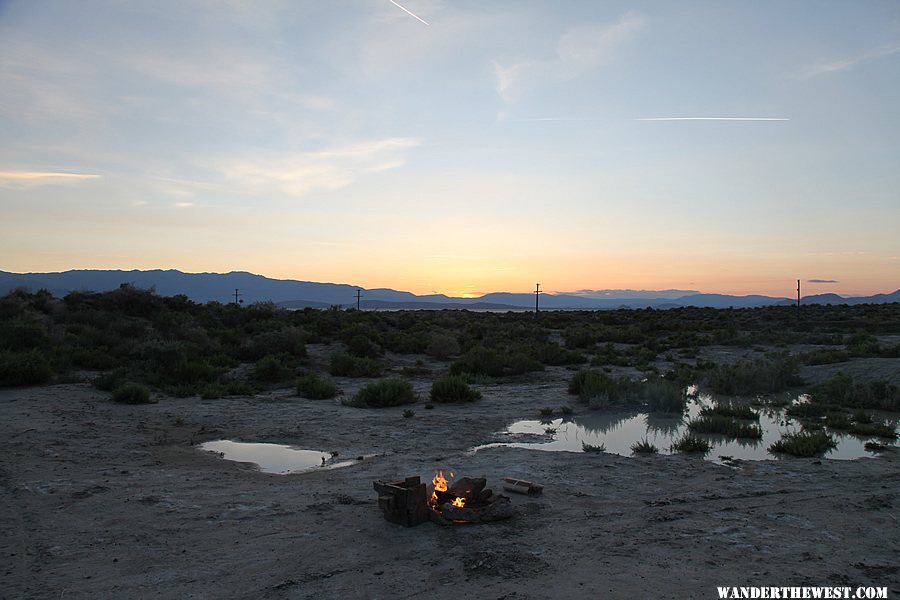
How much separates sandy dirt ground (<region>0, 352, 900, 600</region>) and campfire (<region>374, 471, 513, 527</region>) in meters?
0.12

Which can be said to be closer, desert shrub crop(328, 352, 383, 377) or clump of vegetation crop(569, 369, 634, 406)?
clump of vegetation crop(569, 369, 634, 406)

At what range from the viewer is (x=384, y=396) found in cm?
1491

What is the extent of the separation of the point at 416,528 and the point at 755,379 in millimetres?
13812

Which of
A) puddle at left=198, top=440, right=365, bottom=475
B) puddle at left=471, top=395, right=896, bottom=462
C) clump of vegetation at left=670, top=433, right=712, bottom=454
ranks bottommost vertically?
puddle at left=198, top=440, right=365, bottom=475

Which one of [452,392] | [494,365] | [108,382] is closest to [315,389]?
[452,392]

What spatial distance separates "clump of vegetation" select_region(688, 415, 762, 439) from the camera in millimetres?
11438

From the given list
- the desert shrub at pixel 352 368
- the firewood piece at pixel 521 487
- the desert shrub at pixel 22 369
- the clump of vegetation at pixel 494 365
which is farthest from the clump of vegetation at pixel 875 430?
the desert shrub at pixel 22 369

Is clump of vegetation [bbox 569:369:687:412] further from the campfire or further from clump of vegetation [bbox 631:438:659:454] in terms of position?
the campfire

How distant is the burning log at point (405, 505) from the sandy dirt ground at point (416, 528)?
0.11 m

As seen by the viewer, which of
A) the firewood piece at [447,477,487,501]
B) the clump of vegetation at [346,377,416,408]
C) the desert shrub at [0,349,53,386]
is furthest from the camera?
the desert shrub at [0,349,53,386]

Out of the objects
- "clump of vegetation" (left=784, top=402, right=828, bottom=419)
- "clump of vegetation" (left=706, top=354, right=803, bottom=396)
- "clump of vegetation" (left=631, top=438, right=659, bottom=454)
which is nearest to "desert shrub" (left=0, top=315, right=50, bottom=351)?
"clump of vegetation" (left=631, top=438, right=659, bottom=454)

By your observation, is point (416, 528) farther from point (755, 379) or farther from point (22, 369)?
point (755, 379)

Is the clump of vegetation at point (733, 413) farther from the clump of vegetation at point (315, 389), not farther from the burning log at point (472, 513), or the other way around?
the clump of vegetation at point (315, 389)

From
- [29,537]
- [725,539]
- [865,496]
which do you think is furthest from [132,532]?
[865,496]
